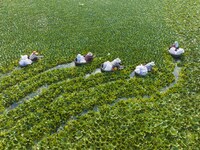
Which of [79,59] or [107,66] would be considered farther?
[79,59]

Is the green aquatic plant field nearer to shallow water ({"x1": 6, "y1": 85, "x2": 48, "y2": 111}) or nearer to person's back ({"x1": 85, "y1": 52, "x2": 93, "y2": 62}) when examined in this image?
shallow water ({"x1": 6, "y1": 85, "x2": 48, "y2": 111})

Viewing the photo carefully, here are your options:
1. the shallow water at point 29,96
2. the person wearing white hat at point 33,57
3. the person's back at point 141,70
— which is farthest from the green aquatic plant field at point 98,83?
the person wearing white hat at point 33,57

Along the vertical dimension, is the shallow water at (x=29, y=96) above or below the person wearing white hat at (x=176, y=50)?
below

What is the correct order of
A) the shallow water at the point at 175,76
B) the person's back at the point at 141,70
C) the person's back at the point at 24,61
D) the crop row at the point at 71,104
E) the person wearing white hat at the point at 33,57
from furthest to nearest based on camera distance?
the person wearing white hat at the point at 33,57, the person's back at the point at 24,61, the person's back at the point at 141,70, the shallow water at the point at 175,76, the crop row at the point at 71,104

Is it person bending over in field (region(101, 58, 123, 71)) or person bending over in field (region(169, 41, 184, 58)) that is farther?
person bending over in field (region(169, 41, 184, 58))

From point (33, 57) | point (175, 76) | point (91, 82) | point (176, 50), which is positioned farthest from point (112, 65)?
point (33, 57)

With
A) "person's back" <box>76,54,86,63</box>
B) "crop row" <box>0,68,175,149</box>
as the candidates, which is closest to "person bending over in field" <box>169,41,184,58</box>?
"crop row" <box>0,68,175,149</box>

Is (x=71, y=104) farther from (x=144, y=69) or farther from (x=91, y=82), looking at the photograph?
(x=144, y=69)

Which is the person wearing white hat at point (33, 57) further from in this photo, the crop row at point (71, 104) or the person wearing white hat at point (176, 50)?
the person wearing white hat at point (176, 50)
